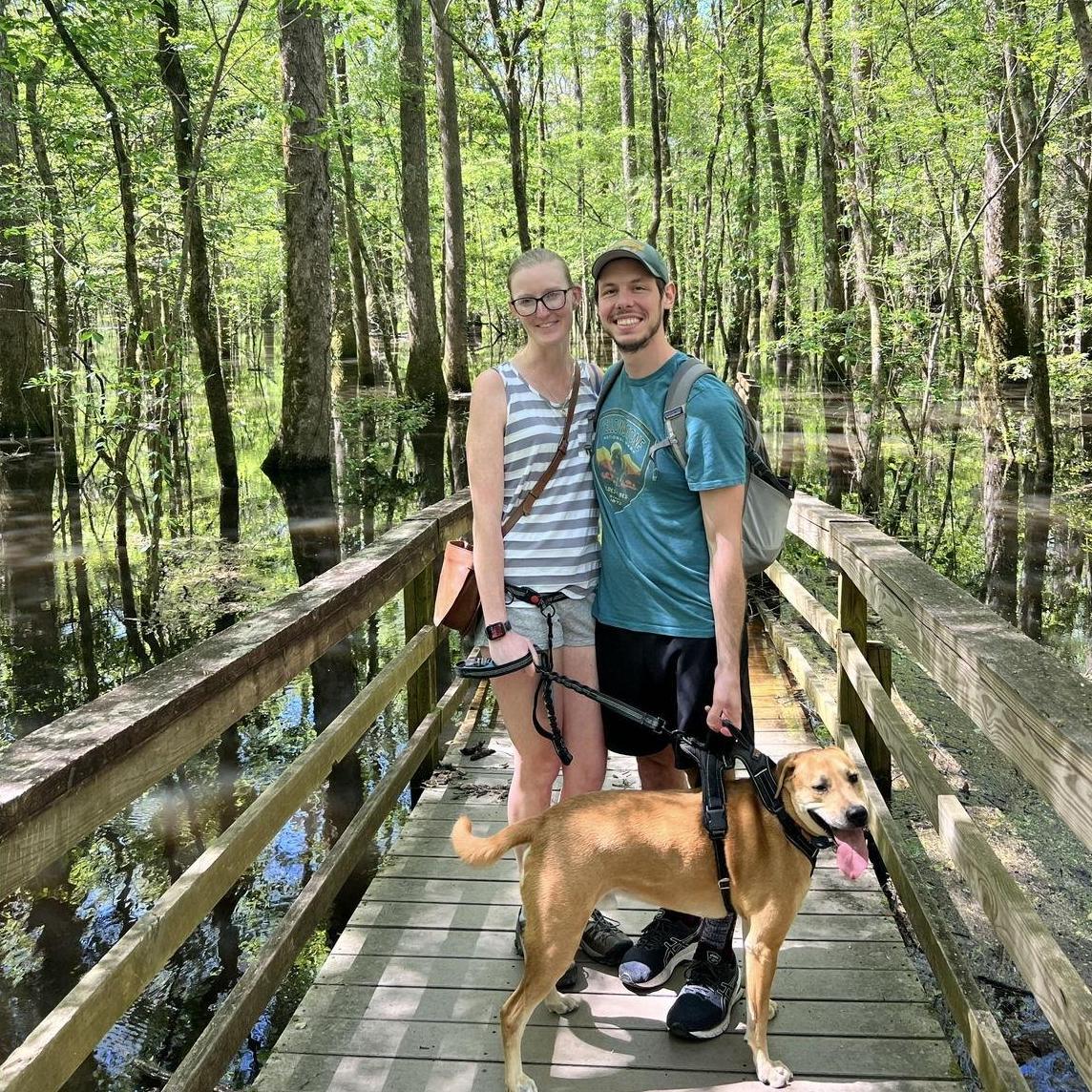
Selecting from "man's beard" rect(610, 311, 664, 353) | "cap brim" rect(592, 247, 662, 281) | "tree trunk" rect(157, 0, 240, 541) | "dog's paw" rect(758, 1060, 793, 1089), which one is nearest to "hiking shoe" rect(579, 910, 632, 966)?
"dog's paw" rect(758, 1060, 793, 1089)

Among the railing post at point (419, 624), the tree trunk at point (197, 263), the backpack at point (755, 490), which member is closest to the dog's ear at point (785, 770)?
the backpack at point (755, 490)

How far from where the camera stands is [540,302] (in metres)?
2.64

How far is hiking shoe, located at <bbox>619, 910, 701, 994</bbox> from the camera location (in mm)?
2785

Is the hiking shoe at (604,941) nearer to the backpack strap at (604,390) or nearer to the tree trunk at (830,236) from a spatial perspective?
the backpack strap at (604,390)

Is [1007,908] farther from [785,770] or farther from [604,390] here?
[604,390]

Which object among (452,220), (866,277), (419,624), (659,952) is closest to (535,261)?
(659,952)

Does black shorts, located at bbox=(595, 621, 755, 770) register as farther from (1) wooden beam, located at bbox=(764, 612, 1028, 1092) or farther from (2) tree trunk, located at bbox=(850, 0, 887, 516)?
(2) tree trunk, located at bbox=(850, 0, 887, 516)

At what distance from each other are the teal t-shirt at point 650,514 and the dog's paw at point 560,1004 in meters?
1.04

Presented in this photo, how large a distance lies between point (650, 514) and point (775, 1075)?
4.65 ft

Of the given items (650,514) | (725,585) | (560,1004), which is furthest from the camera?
(560,1004)

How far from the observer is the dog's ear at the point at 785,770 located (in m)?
2.48

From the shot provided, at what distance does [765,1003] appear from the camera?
8.00ft

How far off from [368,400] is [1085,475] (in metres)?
15.2

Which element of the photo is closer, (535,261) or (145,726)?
(145,726)
